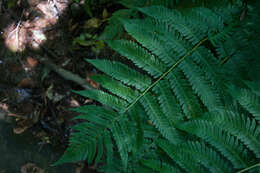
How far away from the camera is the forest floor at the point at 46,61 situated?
9.68 ft

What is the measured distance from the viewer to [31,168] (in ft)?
9.23

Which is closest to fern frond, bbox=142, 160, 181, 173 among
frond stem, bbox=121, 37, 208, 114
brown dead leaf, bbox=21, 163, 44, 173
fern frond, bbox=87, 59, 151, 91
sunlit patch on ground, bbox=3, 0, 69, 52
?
frond stem, bbox=121, 37, 208, 114

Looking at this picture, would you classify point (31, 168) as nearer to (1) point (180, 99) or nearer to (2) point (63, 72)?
(2) point (63, 72)

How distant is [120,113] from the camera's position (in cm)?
162

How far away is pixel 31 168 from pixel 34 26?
6.32ft

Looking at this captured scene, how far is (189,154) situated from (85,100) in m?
1.75

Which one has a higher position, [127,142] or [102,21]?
[102,21]

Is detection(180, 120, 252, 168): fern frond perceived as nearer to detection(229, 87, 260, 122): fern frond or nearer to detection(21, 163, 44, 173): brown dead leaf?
detection(229, 87, 260, 122): fern frond

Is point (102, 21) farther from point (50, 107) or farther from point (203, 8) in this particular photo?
point (203, 8)

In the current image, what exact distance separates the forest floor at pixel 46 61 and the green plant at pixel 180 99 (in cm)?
127

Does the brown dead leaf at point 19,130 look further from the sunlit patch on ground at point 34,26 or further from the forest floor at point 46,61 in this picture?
the sunlit patch on ground at point 34,26

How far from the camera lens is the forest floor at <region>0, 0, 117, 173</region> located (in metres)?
2.95

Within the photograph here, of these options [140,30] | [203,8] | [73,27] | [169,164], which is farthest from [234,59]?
[73,27]

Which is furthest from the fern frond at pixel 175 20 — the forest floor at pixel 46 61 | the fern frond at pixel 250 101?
the forest floor at pixel 46 61
